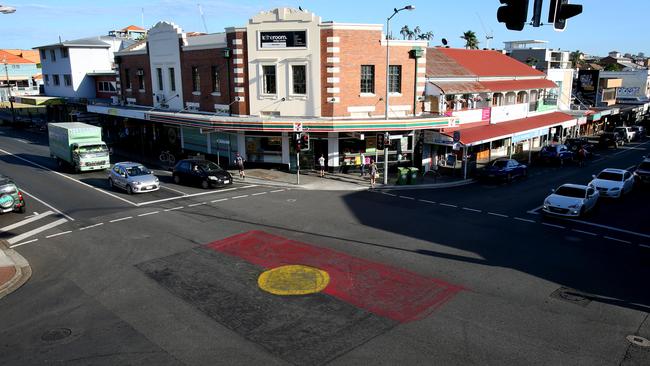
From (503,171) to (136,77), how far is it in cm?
3382

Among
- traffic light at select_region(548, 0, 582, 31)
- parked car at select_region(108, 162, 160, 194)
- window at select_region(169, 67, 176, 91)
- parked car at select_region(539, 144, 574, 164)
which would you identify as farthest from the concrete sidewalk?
parked car at select_region(539, 144, 574, 164)

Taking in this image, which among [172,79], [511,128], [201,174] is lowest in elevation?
[201,174]

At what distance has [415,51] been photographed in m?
32.9

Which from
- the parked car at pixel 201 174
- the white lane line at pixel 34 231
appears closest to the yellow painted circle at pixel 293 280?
the white lane line at pixel 34 231

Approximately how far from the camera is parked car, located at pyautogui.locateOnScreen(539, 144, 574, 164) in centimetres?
3966

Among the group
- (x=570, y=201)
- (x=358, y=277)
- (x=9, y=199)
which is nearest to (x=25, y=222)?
(x=9, y=199)

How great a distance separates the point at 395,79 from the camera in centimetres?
3338

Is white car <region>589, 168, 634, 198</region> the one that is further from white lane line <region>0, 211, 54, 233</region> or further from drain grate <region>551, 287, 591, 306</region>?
white lane line <region>0, 211, 54, 233</region>

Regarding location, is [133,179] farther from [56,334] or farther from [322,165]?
[56,334]

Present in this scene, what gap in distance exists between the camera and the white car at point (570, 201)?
21922 millimetres

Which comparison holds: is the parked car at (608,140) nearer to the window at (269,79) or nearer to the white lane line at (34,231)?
the window at (269,79)

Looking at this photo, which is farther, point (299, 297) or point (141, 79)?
point (141, 79)

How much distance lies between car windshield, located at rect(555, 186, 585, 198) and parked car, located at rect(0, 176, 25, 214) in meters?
25.8

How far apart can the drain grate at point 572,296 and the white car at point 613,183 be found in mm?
15592
